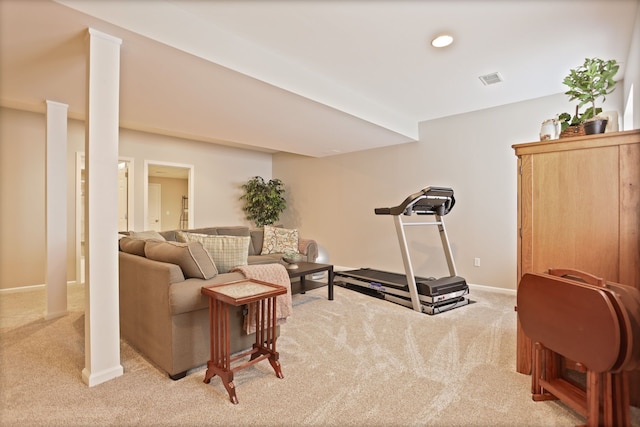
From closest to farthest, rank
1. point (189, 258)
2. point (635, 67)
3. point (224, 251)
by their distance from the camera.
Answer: point (189, 258) < point (635, 67) < point (224, 251)

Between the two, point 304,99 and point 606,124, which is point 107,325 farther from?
point 606,124

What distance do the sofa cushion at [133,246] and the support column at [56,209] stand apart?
83cm

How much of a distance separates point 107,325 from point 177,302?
489 mm

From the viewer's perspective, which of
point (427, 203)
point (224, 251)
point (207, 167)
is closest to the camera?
point (224, 251)

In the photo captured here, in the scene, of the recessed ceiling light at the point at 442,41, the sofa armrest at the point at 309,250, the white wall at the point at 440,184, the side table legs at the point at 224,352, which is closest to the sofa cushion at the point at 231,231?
the sofa armrest at the point at 309,250

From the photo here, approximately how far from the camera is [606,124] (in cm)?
194

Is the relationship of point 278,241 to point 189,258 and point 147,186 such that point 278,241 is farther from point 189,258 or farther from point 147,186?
point 189,258

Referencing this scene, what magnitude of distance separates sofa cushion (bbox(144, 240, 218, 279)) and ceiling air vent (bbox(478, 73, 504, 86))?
323 centimetres

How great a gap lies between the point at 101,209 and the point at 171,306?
759mm

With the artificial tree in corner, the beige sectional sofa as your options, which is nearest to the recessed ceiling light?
the beige sectional sofa

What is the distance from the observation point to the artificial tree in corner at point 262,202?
6598 mm

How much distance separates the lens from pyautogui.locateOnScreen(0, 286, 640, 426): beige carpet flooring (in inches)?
67.4

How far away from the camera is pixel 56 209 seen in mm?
3283

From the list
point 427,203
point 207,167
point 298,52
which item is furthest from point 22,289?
point 427,203
